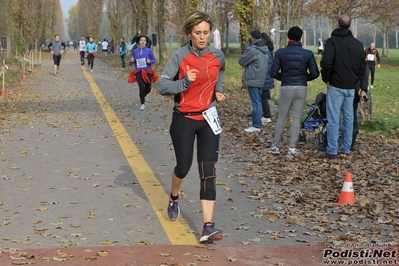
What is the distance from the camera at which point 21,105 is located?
20.4 m

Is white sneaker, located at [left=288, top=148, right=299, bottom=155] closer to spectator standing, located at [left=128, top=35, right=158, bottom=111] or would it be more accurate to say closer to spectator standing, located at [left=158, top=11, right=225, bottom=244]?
spectator standing, located at [left=158, top=11, right=225, bottom=244]

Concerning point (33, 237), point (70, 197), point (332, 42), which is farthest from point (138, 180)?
point (332, 42)

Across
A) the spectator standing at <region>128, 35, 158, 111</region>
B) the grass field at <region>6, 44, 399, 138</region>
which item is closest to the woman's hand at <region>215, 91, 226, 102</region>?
the grass field at <region>6, 44, 399, 138</region>

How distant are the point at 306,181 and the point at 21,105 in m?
12.5

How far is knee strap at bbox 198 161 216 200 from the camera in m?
6.61

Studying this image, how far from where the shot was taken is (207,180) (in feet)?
21.8

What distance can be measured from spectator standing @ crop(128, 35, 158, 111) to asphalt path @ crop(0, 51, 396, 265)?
4.97 ft

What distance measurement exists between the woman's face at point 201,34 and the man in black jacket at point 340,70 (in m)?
4.80

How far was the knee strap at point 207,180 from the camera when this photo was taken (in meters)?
6.61

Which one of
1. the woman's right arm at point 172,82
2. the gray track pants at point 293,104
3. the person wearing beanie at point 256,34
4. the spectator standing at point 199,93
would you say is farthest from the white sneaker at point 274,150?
the woman's right arm at point 172,82

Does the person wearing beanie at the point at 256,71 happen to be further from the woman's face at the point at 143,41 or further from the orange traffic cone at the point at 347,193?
the orange traffic cone at the point at 347,193

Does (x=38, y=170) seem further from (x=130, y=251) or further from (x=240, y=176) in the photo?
(x=130, y=251)

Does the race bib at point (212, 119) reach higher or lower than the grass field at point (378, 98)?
higher

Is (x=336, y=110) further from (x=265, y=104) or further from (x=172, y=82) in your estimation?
(x=172, y=82)
